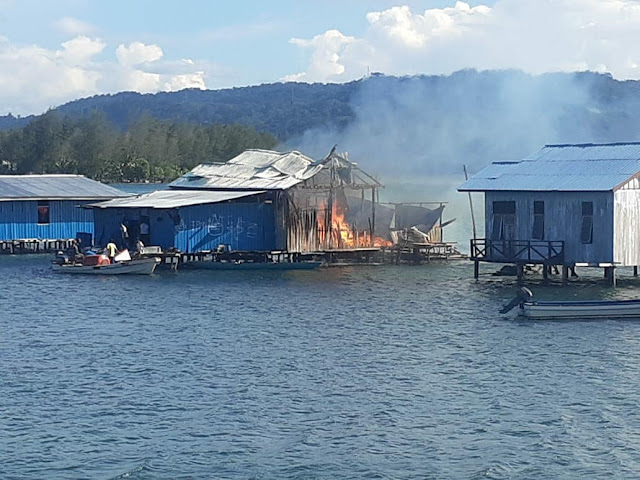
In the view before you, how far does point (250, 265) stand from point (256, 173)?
28.5 feet

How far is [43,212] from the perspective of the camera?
258 ft

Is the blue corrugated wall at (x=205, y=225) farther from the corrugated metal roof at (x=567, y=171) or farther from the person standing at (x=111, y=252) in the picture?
the corrugated metal roof at (x=567, y=171)

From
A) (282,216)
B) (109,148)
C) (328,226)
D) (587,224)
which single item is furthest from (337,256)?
(109,148)

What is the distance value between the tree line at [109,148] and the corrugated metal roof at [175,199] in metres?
70.7

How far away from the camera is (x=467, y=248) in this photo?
80.8m

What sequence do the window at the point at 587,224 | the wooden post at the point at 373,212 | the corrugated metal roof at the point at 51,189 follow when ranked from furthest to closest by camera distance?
the corrugated metal roof at the point at 51,189 → the wooden post at the point at 373,212 → the window at the point at 587,224

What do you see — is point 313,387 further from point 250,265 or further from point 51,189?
point 51,189

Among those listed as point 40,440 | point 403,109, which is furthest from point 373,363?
point 403,109

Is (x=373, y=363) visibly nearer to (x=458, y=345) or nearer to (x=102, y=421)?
(x=458, y=345)

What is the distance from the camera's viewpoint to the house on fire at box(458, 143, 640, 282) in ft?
173

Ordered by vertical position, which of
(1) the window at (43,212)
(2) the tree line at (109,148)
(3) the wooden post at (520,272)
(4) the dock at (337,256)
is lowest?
(3) the wooden post at (520,272)

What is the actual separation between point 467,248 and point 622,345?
4002 centimetres

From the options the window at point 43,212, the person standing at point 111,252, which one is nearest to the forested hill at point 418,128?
the window at point 43,212

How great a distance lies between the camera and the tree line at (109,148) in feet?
480
